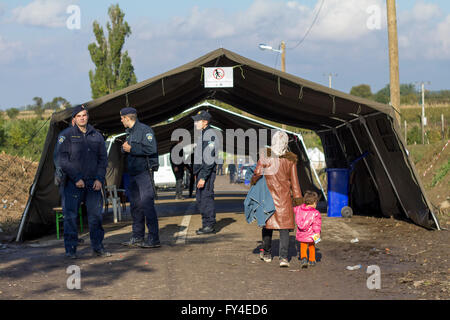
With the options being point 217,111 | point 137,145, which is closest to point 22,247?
point 137,145

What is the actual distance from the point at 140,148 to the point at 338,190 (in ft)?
19.5

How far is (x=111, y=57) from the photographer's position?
41.5 meters

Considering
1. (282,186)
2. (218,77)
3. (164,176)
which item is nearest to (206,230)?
(218,77)

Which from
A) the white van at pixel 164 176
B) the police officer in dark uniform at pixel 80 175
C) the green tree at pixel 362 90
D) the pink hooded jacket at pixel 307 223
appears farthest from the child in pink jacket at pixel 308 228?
the green tree at pixel 362 90

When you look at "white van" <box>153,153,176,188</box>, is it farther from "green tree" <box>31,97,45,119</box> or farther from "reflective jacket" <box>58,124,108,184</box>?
"green tree" <box>31,97,45,119</box>

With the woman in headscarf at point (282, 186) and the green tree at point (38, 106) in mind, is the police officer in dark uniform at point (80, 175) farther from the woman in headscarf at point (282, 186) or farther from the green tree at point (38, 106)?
the green tree at point (38, 106)

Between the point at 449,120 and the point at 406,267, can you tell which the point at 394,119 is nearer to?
the point at 406,267

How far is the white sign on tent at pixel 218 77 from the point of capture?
10.7m

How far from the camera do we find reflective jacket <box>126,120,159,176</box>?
9.01m

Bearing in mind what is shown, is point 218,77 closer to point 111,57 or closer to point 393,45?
point 393,45

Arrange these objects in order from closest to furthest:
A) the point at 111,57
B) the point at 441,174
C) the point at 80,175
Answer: the point at 80,175
the point at 441,174
the point at 111,57

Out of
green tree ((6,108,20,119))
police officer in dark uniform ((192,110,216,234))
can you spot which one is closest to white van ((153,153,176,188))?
police officer in dark uniform ((192,110,216,234))

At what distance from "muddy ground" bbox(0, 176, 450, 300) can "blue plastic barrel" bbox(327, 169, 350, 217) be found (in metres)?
2.17

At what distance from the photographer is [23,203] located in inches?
743
